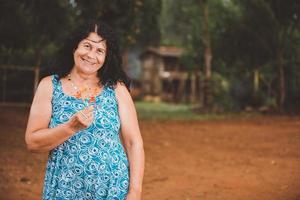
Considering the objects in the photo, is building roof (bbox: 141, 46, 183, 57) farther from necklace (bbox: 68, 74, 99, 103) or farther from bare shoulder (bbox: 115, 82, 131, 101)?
necklace (bbox: 68, 74, 99, 103)

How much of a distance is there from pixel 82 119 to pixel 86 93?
36 centimetres

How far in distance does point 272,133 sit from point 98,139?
12264 mm

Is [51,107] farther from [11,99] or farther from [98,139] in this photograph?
[11,99]

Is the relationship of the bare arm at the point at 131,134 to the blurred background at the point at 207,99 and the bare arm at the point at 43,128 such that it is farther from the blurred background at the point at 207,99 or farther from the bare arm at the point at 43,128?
the blurred background at the point at 207,99

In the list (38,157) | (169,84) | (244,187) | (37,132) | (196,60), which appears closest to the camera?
(37,132)

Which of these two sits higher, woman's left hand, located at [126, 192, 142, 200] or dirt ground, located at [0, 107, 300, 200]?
woman's left hand, located at [126, 192, 142, 200]

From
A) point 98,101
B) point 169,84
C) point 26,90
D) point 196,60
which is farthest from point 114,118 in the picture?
point 169,84

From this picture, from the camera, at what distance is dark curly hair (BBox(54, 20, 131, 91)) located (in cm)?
260

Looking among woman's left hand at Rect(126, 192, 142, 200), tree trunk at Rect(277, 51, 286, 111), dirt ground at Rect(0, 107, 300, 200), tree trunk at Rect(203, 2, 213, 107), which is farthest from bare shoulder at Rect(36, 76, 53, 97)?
tree trunk at Rect(203, 2, 213, 107)

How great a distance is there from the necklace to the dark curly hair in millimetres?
81

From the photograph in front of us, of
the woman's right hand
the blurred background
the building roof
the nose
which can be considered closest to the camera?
the woman's right hand

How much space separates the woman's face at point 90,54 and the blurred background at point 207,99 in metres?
0.22

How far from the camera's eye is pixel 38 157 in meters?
9.58

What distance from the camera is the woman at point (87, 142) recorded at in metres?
2.42
